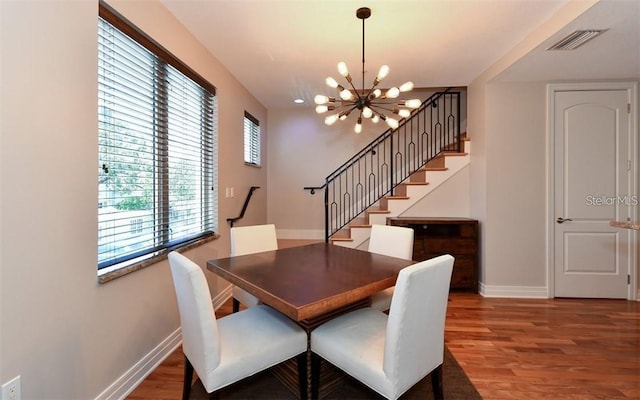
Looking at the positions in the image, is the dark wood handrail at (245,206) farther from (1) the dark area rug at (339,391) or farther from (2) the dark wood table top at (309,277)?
(1) the dark area rug at (339,391)

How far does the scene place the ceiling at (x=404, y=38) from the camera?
86.5 inches

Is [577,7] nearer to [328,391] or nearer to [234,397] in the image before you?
[328,391]

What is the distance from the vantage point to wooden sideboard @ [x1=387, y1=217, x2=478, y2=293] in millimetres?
3654

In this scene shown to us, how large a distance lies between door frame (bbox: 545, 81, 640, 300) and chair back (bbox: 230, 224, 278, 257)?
127 inches

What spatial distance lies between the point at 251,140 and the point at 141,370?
3.32m

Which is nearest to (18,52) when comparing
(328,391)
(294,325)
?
(294,325)

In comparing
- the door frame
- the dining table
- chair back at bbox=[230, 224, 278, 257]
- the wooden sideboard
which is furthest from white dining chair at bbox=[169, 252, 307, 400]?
the door frame

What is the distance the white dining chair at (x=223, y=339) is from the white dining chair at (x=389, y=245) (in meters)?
0.79

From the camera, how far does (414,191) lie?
4.14 metres

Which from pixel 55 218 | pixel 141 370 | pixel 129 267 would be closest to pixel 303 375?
pixel 141 370

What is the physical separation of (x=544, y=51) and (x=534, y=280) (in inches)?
98.7

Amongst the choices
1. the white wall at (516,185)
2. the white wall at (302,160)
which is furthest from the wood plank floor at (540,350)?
the white wall at (302,160)

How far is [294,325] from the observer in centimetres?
171

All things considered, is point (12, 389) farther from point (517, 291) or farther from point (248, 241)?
point (517, 291)
